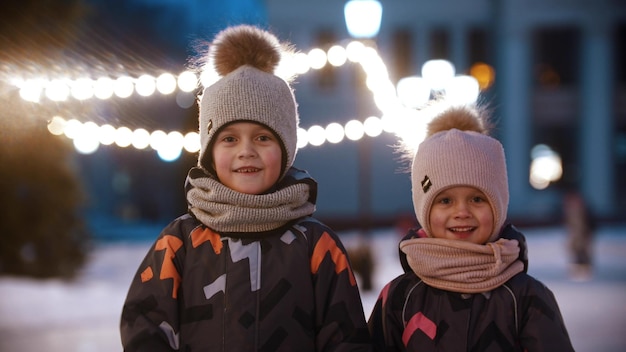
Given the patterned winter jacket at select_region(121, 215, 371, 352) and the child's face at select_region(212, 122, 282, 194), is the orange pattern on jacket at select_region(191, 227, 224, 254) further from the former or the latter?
the child's face at select_region(212, 122, 282, 194)

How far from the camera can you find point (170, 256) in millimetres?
2512

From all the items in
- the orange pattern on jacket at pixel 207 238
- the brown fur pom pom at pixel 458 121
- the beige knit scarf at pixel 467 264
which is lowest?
the beige knit scarf at pixel 467 264

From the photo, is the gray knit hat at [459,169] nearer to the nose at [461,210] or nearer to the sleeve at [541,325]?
the nose at [461,210]

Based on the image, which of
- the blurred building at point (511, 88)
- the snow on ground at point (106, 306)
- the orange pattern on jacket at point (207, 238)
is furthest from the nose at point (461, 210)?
the blurred building at point (511, 88)

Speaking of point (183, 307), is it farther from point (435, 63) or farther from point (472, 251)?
Result: point (435, 63)

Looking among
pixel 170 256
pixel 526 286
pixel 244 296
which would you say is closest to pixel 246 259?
pixel 244 296

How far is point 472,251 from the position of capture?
258 cm

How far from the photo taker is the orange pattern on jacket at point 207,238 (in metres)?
2.53

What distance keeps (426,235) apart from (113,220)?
1031 inches

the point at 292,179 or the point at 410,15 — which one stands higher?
the point at 410,15

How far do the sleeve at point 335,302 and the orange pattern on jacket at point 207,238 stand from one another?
13.4 inches

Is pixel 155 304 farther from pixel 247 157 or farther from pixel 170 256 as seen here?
pixel 247 157

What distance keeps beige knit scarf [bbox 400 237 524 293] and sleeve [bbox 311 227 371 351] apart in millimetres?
312

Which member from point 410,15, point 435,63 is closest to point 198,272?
point 435,63
